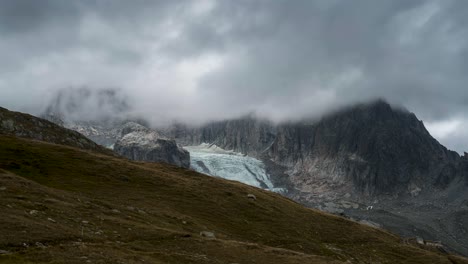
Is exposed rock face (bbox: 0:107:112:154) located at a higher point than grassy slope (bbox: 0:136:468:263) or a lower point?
higher

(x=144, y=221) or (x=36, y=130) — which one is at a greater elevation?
(x=36, y=130)

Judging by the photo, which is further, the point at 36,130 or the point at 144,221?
the point at 36,130

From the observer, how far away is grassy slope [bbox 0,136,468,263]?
47.0 meters

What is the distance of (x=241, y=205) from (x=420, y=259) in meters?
39.2

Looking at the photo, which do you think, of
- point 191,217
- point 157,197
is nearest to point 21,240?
point 191,217

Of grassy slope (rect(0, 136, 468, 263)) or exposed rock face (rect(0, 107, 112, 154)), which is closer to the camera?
grassy slope (rect(0, 136, 468, 263))

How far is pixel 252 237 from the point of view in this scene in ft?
282

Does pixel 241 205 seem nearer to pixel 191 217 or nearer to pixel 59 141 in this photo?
pixel 191 217

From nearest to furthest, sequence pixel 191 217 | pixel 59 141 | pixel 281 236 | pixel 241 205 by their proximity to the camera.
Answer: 1. pixel 191 217
2. pixel 281 236
3. pixel 241 205
4. pixel 59 141

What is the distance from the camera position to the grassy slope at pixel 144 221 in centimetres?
4697

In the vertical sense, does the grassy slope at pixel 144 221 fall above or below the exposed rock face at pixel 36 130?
below

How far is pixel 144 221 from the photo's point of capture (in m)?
68.7

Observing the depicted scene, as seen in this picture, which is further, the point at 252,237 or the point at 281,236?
the point at 281,236

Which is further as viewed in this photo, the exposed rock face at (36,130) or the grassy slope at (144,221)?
the exposed rock face at (36,130)
